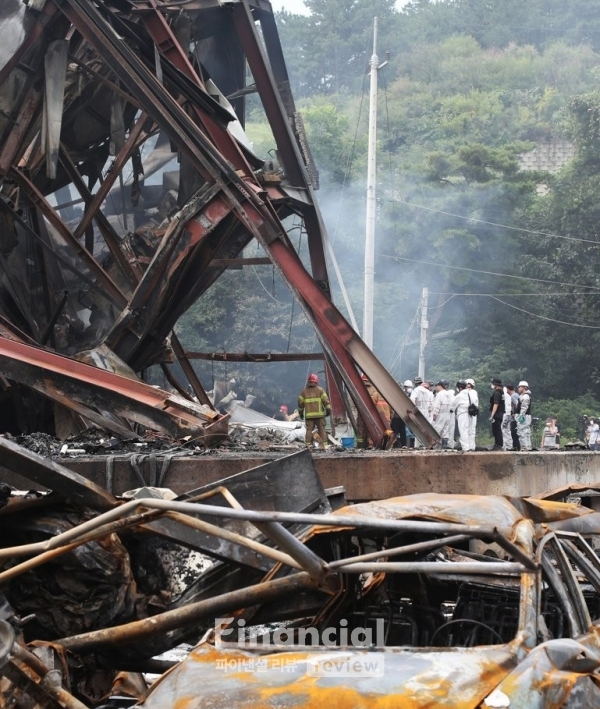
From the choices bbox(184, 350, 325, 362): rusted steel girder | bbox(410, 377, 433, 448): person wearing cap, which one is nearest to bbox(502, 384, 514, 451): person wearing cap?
bbox(410, 377, 433, 448): person wearing cap

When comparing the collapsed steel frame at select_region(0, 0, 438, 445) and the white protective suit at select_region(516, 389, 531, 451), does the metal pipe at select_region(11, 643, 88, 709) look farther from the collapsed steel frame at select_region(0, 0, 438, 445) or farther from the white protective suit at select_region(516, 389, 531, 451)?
the white protective suit at select_region(516, 389, 531, 451)

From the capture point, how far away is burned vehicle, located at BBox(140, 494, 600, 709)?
139 inches

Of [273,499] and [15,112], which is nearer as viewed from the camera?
[273,499]

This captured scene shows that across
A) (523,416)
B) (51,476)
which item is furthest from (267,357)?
(51,476)

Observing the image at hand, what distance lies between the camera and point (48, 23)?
1269 centimetres

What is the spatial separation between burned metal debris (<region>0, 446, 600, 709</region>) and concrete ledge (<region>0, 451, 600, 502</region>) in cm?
424

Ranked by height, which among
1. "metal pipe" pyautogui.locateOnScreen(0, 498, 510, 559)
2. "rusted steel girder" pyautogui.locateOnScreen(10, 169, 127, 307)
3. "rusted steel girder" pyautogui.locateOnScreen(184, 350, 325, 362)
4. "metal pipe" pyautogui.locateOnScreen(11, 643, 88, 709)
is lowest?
"metal pipe" pyautogui.locateOnScreen(11, 643, 88, 709)

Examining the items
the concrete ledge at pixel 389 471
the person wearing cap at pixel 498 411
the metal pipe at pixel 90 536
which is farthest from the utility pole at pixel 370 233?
the metal pipe at pixel 90 536

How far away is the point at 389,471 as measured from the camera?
10469 millimetres

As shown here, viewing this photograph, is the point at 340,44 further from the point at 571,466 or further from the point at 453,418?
the point at 571,466

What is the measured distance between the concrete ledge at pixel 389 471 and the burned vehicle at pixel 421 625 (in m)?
4.75

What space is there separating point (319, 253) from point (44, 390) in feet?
16.4

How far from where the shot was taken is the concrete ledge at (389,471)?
32.6ft

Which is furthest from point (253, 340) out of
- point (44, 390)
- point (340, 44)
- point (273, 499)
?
point (340, 44)
